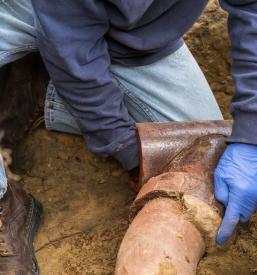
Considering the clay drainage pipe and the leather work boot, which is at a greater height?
the clay drainage pipe

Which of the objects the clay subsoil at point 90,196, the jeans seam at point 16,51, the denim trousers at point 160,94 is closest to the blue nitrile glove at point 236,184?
the clay subsoil at point 90,196

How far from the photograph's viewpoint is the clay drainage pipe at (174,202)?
1.56m

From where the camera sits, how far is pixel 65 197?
7.87 feet

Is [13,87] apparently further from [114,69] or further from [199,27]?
[199,27]

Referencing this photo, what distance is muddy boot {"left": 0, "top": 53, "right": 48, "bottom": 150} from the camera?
238 cm

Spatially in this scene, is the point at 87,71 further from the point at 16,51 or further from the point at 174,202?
the point at 174,202

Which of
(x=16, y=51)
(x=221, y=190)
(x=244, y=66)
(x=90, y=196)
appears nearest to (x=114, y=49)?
(x=16, y=51)

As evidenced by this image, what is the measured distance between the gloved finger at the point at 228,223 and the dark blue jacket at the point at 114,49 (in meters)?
0.24

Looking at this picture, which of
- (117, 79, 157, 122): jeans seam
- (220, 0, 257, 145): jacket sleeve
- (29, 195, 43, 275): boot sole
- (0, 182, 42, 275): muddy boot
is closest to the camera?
(220, 0, 257, 145): jacket sleeve

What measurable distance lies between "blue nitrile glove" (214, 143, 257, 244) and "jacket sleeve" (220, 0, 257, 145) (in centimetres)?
4

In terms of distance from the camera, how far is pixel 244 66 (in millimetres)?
1995

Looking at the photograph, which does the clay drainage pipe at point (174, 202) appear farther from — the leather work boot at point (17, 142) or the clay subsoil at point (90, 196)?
the leather work boot at point (17, 142)

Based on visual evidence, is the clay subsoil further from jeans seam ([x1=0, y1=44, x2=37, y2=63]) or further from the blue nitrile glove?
jeans seam ([x1=0, y1=44, x2=37, y2=63])

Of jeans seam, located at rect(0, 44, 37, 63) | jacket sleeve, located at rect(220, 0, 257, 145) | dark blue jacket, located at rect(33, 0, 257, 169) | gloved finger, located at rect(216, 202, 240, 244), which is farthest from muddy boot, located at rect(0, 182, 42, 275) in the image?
jacket sleeve, located at rect(220, 0, 257, 145)
